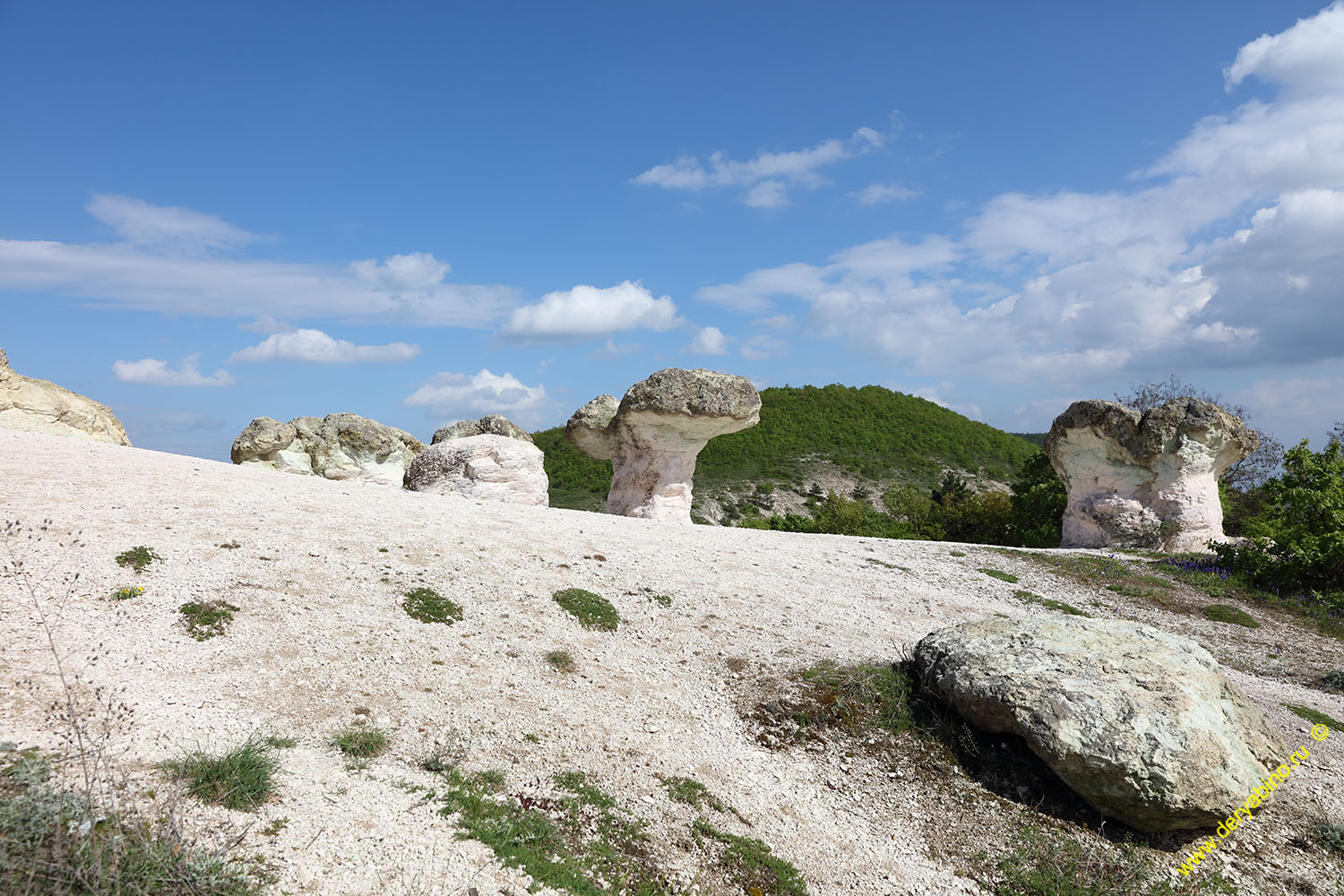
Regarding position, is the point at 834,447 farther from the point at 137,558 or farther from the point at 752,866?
the point at 752,866

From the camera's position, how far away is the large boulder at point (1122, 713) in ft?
21.0

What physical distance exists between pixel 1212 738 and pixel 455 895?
21.5ft

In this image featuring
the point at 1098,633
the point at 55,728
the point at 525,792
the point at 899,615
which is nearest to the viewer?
the point at 55,728

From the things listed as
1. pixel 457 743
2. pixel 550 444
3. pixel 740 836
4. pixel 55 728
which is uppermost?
pixel 550 444

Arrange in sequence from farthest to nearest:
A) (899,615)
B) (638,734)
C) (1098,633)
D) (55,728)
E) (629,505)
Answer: (629,505) → (899,615) → (1098,633) → (638,734) → (55,728)

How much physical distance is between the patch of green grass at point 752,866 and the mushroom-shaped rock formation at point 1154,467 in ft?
54.7

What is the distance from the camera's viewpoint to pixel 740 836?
5.98 meters

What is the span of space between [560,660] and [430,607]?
5.94 feet

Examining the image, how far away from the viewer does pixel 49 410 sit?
18.5 metres

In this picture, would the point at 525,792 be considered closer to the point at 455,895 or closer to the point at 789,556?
the point at 455,895

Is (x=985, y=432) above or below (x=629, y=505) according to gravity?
above

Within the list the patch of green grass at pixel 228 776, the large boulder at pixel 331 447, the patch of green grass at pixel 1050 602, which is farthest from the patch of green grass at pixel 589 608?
the large boulder at pixel 331 447

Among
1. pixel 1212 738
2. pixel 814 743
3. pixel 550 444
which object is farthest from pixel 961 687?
pixel 550 444

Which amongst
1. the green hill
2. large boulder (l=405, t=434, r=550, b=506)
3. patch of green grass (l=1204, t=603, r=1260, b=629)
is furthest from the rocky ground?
the green hill
